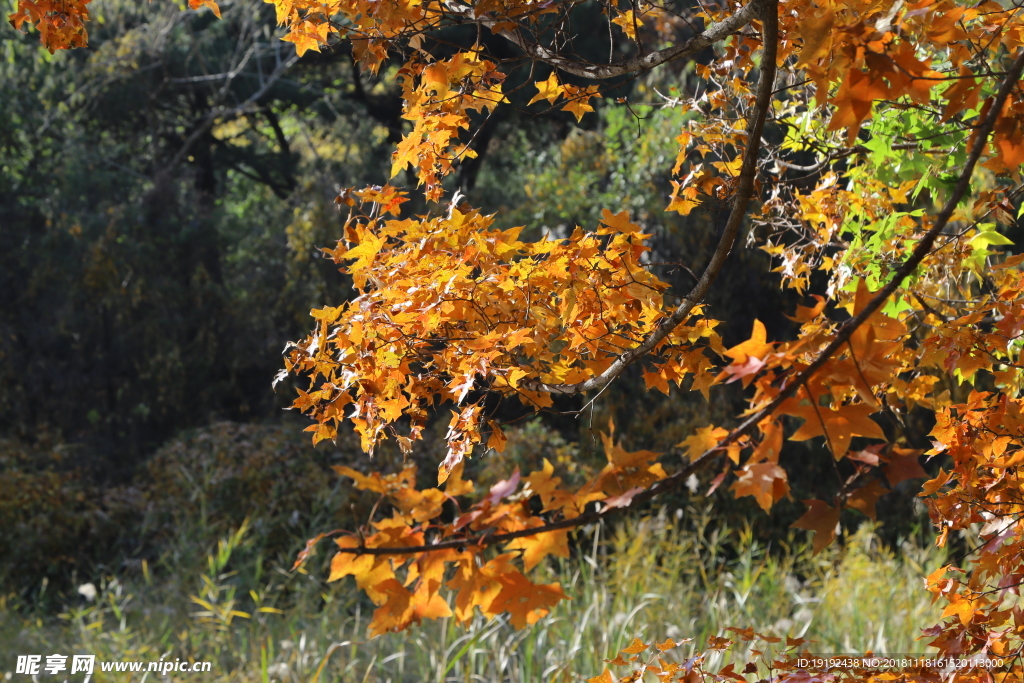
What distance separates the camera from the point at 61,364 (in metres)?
6.95

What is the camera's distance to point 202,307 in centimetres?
720

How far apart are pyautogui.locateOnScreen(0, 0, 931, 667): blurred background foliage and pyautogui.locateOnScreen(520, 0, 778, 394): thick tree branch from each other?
7.44 feet

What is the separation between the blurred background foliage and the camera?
5031 millimetres

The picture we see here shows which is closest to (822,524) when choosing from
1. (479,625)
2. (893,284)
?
(893,284)

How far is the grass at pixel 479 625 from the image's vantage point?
116 inches

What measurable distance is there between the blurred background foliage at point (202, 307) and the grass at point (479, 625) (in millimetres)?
65

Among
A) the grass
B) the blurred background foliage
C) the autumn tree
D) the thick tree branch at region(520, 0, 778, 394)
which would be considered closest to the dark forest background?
the blurred background foliage

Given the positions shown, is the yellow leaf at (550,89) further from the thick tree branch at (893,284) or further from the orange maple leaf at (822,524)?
the orange maple leaf at (822,524)

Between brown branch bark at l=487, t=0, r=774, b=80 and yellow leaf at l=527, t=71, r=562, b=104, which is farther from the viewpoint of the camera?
yellow leaf at l=527, t=71, r=562, b=104

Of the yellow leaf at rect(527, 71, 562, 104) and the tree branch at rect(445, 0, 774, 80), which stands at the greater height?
the yellow leaf at rect(527, 71, 562, 104)

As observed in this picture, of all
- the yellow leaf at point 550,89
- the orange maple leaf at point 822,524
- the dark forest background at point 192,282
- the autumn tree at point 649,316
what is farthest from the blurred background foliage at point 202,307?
the orange maple leaf at point 822,524

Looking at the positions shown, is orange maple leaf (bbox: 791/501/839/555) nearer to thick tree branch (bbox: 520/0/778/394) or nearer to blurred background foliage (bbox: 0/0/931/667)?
thick tree branch (bbox: 520/0/778/394)

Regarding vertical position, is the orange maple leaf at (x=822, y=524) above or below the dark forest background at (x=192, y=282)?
below

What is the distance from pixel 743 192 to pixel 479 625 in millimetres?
2412
